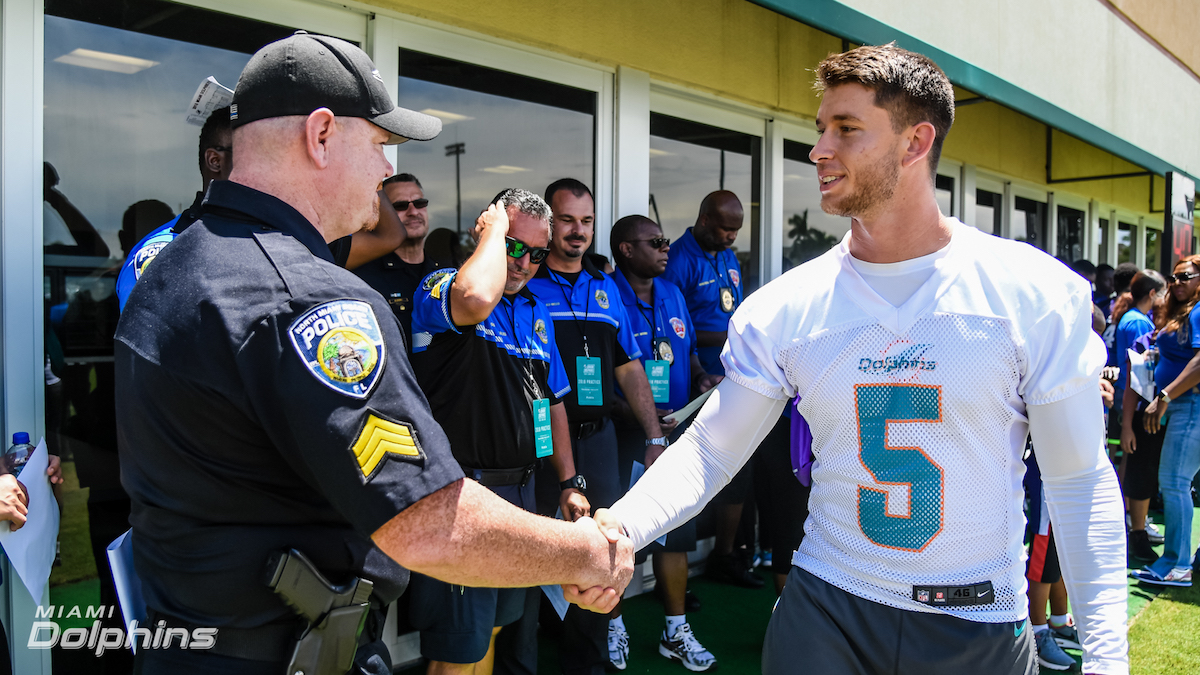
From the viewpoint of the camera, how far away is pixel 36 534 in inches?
98.1

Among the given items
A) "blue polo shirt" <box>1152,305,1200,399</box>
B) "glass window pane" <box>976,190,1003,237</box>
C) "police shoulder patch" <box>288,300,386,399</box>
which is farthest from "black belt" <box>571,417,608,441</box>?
"glass window pane" <box>976,190,1003,237</box>

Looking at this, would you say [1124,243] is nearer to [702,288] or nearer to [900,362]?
[702,288]

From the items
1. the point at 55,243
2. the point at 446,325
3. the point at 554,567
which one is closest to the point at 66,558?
the point at 55,243

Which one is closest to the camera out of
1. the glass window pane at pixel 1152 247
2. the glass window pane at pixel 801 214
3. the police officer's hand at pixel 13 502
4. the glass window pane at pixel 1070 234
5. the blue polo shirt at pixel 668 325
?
the police officer's hand at pixel 13 502

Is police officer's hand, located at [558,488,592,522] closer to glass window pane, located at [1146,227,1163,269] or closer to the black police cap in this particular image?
the black police cap

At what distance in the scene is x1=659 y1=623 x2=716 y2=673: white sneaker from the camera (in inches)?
157

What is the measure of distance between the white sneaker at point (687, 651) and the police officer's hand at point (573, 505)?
3.37ft

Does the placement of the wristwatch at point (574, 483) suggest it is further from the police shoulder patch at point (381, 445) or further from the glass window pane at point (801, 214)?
the glass window pane at point (801, 214)

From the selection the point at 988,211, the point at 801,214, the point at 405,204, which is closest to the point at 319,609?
the point at 405,204

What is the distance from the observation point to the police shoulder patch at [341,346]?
4.33ft

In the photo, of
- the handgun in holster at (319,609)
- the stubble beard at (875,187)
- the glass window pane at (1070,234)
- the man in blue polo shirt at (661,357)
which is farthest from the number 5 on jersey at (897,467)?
the glass window pane at (1070,234)

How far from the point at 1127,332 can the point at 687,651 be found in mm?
4611

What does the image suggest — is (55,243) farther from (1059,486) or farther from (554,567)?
(1059,486)

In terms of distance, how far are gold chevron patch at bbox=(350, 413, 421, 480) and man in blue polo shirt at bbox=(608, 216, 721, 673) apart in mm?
2801
